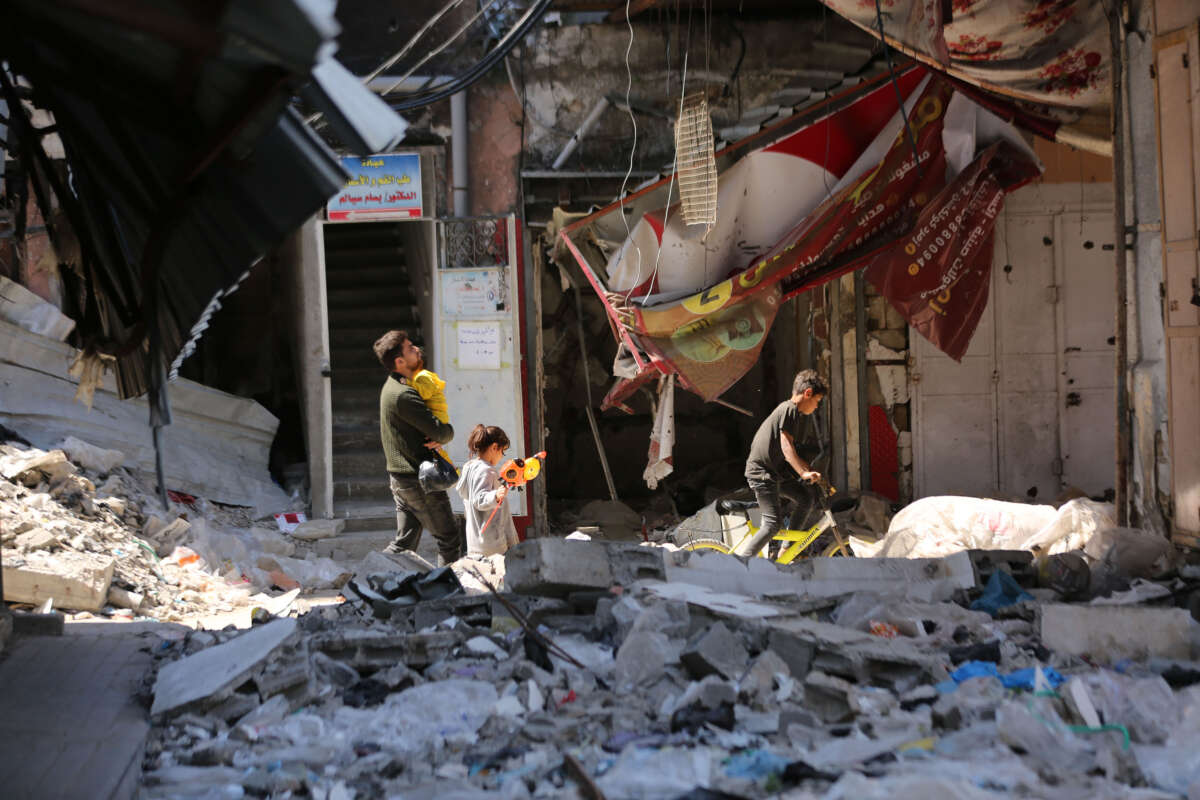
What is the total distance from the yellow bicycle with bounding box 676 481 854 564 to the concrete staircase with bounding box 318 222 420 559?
125 inches

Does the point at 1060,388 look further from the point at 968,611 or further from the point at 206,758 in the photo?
the point at 206,758

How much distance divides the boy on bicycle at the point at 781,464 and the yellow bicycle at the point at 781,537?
0.41 feet

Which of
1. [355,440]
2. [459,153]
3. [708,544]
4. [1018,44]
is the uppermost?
[459,153]

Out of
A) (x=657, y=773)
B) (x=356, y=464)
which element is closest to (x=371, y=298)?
(x=356, y=464)

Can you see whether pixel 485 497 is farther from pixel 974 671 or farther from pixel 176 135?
pixel 176 135

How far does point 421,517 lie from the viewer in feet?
23.5

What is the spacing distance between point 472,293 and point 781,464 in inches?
156

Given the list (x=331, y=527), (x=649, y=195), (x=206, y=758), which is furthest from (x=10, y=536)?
Result: (x=649, y=195)

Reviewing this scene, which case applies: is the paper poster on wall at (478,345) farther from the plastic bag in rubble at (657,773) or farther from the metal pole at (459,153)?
the plastic bag in rubble at (657,773)

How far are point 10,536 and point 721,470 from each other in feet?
28.1

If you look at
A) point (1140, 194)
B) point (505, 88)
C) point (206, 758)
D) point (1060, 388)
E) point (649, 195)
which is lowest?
point (206, 758)

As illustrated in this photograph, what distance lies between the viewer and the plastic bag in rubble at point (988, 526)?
6605 millimetres

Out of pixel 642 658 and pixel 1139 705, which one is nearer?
pixel 1139 705

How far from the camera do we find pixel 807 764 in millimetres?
3178
